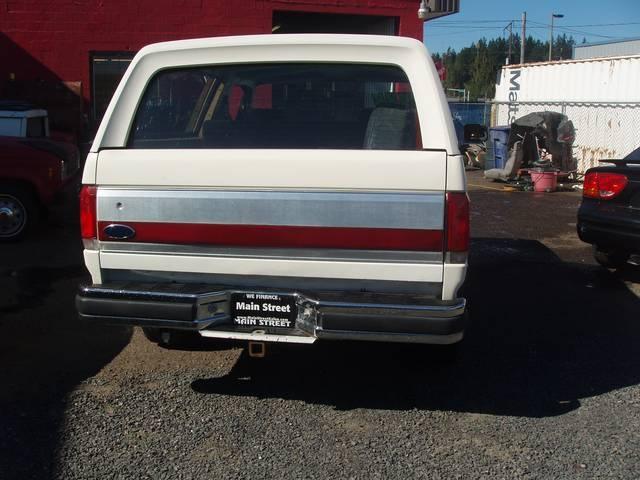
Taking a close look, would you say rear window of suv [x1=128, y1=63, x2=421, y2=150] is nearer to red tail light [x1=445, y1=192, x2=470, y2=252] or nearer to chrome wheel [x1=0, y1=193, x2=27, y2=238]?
red tail light [x1=445, y1=192, x2=470, y2=252]

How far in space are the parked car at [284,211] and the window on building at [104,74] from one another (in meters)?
11.5

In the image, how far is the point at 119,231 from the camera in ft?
12.6

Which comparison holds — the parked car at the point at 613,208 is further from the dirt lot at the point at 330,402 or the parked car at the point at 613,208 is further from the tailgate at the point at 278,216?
the tailgate at the point at 278,216

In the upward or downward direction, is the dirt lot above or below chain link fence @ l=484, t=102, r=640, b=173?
below

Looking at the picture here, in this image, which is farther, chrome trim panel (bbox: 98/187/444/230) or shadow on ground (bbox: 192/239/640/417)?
shadow on ground (bbox: 192/239/640/417)

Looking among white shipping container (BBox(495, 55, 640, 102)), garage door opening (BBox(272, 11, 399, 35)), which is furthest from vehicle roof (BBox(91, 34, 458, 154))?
white shipping container (BBox(495, 55, 640, 102))


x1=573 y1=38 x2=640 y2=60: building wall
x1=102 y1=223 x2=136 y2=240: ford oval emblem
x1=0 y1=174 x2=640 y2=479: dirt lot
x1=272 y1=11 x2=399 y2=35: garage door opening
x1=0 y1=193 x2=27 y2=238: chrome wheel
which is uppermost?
x1=573 y1=38 x2=640 y2=60: building wall

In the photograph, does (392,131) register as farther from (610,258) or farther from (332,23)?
(332,23)

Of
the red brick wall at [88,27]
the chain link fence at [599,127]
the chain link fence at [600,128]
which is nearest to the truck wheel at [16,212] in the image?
the red brick wall at [88,27]

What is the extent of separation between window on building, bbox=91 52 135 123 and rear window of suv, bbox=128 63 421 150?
11151mm

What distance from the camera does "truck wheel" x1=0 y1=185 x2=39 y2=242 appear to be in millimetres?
8430

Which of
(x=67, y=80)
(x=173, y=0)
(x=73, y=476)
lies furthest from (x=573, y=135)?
(x=73, y=476)

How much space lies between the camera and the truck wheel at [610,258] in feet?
24.5

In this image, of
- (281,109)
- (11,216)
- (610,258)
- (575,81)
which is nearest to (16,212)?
(11,216)
